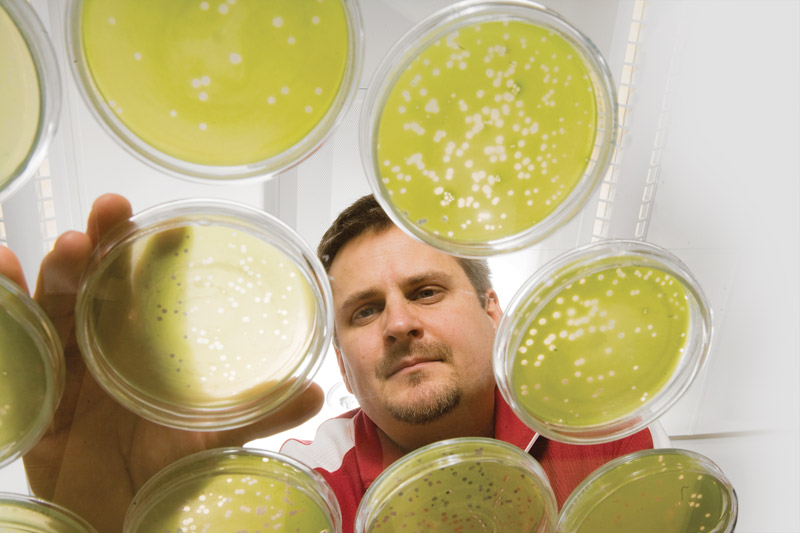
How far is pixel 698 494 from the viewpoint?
0.73m

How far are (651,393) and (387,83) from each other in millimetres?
449

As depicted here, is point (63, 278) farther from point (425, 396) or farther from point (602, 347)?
point (602, 347)

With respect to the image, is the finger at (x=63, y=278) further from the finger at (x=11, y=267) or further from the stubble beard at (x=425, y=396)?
the stubble beard at (x=425, y=396)

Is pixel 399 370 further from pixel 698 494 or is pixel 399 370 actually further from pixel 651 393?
pixel 698 494

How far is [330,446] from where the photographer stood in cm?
69

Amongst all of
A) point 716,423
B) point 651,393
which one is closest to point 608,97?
point 651,393

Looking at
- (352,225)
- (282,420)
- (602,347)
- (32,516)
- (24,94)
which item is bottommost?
(32,516)

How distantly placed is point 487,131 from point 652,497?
0.49 meters

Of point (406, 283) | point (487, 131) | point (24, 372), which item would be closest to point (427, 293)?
point (406, 283)

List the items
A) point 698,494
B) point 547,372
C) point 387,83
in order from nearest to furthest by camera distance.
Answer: point 387,83 → point 547,372 → point 698,494

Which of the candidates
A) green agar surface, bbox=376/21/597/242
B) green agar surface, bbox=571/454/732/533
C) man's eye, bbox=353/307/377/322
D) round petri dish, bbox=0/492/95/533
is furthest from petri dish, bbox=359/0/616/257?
round petri dish, bbox=0/492/95/533

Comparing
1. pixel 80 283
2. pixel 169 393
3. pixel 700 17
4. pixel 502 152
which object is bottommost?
pixel 169 393

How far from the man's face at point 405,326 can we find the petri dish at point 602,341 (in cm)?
6

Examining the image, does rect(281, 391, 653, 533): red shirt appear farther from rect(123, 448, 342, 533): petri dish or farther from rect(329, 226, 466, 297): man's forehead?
rect(329, 226, 466, 297): man's forehead
